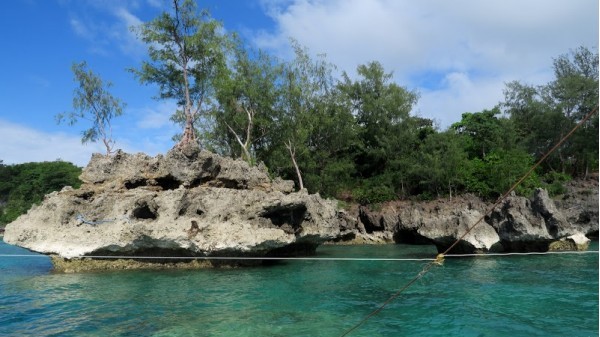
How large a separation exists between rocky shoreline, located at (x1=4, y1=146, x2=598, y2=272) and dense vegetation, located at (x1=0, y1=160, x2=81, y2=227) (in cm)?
4793

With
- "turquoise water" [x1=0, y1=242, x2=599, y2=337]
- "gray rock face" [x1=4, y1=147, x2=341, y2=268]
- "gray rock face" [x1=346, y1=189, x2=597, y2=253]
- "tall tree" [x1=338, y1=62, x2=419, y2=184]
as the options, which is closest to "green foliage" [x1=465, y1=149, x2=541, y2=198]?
"tall tree" [x1=338, y1=62, x2=419, y2=184]

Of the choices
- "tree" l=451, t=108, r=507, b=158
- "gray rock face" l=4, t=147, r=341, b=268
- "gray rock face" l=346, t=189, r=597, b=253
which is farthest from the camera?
"tree" l=451, t=108, r=507, b=158

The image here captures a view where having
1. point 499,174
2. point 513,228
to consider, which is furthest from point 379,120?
point 513,228

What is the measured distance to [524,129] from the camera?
140 ft

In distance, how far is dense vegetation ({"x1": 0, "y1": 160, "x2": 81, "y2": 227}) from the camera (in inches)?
2446

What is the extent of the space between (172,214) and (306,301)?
7676 millimetres

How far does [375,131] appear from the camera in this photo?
43.3 m

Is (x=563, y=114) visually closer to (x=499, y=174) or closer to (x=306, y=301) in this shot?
(x=499, y=174)

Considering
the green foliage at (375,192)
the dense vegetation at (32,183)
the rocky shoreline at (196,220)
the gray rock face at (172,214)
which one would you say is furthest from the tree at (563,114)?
the dense vegetation at (32,183)

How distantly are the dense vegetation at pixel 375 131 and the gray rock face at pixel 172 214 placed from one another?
30.8 feet

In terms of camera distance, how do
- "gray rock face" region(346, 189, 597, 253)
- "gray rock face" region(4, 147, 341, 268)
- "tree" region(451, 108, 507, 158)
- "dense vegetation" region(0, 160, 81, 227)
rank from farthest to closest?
"dense vegetation" region(0, 160, 81, 227) < "tree" region(451, 108, 507, 158) < "gray rock face" region(346, 189, 597, 253) < "gray rock face" region(4, 147, 341, 268)

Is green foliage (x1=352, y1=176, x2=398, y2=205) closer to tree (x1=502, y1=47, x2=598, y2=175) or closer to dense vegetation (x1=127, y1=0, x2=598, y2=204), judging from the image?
dense vegetation (x1=127, y1=0, x2=598, y2=204)

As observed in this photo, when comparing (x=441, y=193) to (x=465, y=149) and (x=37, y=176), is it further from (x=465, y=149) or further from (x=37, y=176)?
(x=37, y=176)

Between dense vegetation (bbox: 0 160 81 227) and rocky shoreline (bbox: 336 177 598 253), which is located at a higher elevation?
dense vegetation (bbox: 0 160 81 227)
